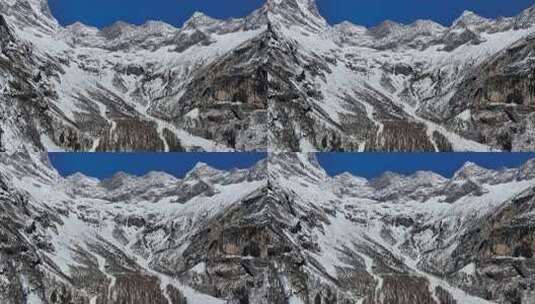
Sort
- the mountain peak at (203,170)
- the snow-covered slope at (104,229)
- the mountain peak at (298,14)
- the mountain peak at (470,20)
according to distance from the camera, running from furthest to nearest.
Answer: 1. the mountain peak at (470,20)
2. the mountain peak at (298,14)
3. the mountain peak at (203,170)
4. the snow-covered slope at (104,229)

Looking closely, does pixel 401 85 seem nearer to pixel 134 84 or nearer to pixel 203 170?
pixel 203 170

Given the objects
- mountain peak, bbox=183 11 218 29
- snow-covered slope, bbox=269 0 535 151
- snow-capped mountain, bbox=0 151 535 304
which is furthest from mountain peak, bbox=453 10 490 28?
mountain peak, bbox=183 11 218 29

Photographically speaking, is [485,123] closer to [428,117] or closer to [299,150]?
[428,117]

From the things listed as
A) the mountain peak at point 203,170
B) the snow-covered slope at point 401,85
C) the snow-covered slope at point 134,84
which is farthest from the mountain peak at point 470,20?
the mountain peak at point 203,170

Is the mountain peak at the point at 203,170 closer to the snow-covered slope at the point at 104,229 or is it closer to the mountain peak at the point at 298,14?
the snow-covered slope at the point at 104,229

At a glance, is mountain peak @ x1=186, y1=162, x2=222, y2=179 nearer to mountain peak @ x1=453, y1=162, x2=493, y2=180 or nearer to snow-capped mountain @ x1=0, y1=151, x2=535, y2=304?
snow-capped mountain @ x1=0, y1=151, x2=535, y2=304

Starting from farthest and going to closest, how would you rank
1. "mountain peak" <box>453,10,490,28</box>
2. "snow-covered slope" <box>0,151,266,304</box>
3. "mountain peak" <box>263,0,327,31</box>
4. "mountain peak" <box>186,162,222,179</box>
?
"mountain peak" <box>453,10,490,28</box> < "mountain peak" <box>263,0,327,31</box> < "mountain peak" <box>186,162,222,179</box> < "snow-covered slope" <box>0,151,266,304</box>

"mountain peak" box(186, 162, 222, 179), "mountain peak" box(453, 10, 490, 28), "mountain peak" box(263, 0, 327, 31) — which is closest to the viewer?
"mountain peak" box(186, 162, 222, 179)
